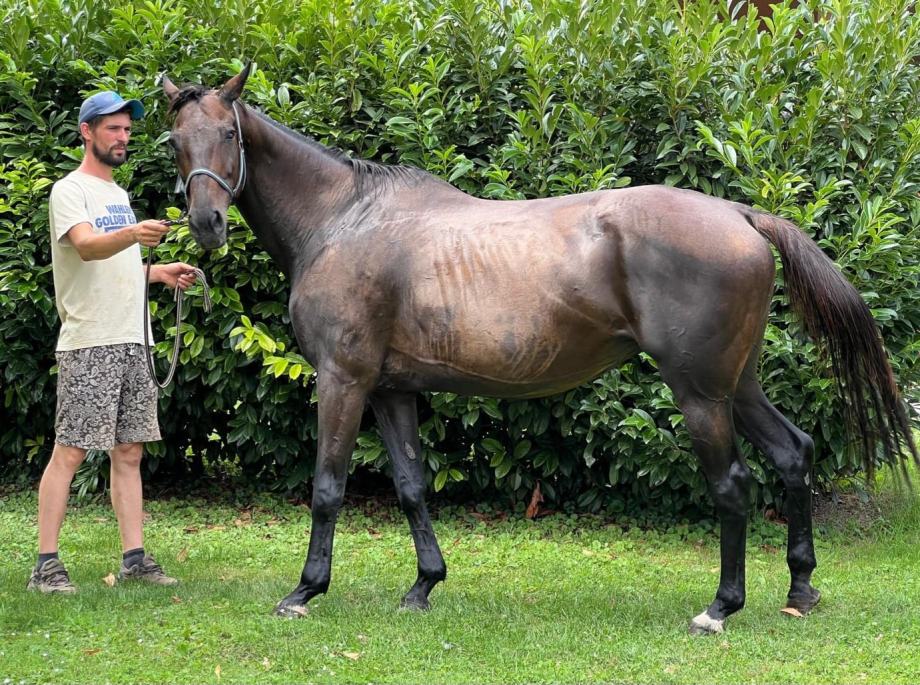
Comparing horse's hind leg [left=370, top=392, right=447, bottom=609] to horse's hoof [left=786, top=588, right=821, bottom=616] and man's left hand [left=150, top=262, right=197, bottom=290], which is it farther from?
horse's hoof [left=786, top=588, right=821, bottom=616]

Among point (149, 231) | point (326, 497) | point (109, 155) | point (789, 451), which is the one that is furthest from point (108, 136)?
point (789, 451)

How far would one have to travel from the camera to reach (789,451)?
454 centimetres

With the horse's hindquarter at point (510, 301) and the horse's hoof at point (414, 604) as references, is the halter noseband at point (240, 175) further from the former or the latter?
the horse's hoof at point (414, 604)

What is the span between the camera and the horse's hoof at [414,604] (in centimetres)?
471

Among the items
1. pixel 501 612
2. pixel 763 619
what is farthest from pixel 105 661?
pixel 763 619

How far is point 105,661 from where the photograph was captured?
4.08m

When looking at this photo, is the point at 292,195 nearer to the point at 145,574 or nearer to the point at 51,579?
the point at 145,574

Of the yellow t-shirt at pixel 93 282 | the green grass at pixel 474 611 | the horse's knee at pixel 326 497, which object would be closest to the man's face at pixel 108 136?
the yellow t-shirt at pixel 93 282

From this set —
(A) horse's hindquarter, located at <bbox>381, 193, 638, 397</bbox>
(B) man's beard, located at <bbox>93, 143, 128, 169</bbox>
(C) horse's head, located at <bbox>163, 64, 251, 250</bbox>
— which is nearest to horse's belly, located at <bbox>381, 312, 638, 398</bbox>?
(A) horse's hindquarter, located at <bbox>381, 193, 638, 397</bbox>

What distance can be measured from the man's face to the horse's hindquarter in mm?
1508

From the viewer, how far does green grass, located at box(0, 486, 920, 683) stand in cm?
A: 400

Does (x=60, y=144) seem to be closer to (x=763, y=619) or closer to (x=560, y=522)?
(x=560, y=522)

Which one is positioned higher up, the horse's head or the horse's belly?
the horse's head

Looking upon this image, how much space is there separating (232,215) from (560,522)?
2.90 metres
